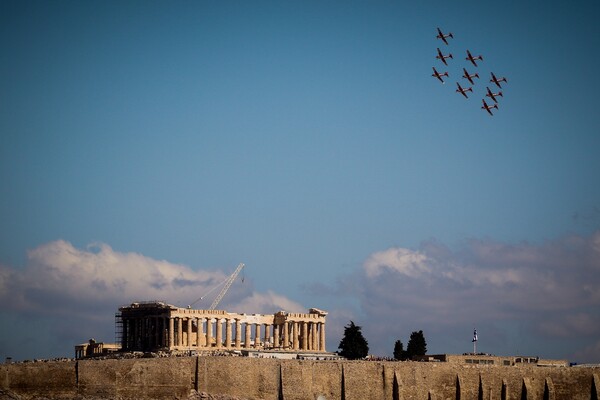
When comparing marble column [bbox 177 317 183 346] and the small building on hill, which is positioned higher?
marble column [bbox 177 317 183 346]

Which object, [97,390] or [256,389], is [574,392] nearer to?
[256,389]

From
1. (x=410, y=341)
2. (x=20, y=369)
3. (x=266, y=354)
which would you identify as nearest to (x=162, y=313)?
(x=266, y=354)

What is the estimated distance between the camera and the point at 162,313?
16125cm

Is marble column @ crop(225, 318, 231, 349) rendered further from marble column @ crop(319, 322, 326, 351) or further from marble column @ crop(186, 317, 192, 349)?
marble column @ crop(319, 322, 326, 351)

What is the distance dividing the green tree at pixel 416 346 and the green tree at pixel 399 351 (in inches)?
25.9

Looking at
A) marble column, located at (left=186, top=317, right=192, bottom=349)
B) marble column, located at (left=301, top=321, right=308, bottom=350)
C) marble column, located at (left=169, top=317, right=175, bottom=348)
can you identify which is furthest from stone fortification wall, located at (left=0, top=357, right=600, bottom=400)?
marble column, located at (left=169, top=317, right=175, bottom=348)

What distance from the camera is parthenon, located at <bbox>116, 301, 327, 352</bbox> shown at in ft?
525

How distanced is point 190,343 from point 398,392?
113 feet

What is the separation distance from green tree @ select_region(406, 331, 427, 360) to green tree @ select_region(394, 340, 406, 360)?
0.66 metres

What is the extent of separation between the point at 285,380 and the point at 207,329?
36.7 metres

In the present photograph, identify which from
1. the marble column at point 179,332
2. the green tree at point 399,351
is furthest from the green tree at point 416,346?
the marble column at point 179,332

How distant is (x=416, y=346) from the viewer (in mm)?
161000

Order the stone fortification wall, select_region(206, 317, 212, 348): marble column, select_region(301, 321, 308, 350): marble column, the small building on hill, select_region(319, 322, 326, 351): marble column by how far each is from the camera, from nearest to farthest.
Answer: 1. the stone fortification wall
2. the small building on hill
3. select_region(206, 317, 212, 348): marble column
4. select_region(301, 321, 308, 350): marble column
5. select_region(319, 322, 326, 351): marble column

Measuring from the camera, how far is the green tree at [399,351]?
160625mm
